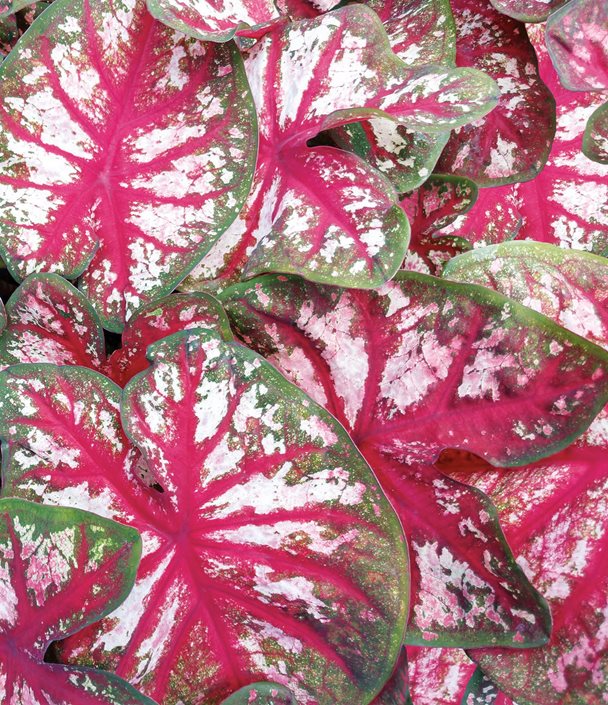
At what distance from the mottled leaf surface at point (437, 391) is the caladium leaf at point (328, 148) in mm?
55

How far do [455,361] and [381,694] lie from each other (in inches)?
15.2

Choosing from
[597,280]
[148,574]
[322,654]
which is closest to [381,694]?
[322,654]

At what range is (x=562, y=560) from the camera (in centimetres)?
83

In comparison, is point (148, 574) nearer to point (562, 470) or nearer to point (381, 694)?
point (381, 694)

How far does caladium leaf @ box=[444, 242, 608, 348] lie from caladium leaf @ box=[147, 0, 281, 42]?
0.39 m

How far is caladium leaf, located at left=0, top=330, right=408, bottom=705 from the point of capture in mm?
758

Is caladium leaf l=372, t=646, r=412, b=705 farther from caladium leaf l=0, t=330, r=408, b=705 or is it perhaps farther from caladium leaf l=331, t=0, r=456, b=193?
caladium leaf l=331, t=0, r=456, b=193

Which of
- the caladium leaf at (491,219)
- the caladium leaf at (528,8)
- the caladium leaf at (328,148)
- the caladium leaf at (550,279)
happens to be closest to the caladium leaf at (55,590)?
the caladium leaf at (328,148)

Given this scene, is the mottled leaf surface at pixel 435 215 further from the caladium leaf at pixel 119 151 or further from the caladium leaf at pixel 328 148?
the caladium leaf at pixel 119 151

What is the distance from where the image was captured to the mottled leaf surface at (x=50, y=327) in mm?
868

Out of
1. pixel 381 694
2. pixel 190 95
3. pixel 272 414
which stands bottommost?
pixel 381 694

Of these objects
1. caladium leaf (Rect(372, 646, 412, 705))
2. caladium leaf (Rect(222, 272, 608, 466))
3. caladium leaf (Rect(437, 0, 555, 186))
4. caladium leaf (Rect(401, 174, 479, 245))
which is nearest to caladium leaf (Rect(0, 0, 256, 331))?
caladium leaf (Rect(222, 272, 608, 466))

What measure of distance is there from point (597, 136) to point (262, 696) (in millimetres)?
808

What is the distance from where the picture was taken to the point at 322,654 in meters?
0.78
